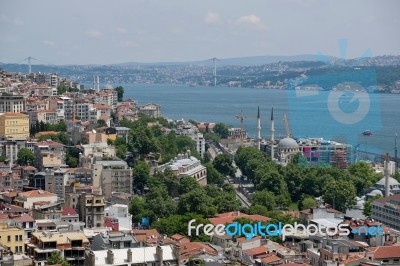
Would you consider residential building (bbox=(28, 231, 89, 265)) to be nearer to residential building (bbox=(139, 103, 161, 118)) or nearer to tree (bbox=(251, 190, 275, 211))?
tree (bbox=(251, 190, 275, 211))

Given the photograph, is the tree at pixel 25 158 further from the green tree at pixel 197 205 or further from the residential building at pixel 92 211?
the residential building at pixel 92 211

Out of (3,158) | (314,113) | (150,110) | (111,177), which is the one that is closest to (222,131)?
(150,110)

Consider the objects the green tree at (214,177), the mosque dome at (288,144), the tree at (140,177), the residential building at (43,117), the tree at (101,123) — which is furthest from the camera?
the mosque dome at (288,144)

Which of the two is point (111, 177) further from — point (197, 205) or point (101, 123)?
point (101, 123)

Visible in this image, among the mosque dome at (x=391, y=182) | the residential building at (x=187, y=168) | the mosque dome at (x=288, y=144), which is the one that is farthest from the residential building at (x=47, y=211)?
the mosque dome at (x=288, y=144)

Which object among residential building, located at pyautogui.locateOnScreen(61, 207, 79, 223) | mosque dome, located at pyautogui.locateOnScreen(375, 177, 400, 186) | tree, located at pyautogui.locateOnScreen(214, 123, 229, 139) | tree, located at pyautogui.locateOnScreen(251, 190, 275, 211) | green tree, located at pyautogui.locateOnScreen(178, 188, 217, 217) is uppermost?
residential building, located at pyautogui.locateOnScreen(61, 207, 79, 223)

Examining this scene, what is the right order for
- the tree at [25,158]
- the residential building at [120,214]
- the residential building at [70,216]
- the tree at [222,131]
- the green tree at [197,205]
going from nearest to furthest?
the residential building at [70,216]
the residential building at [120,214]
the green tree at [197,205]
the tree at [25,158]
the tree at [222,131]

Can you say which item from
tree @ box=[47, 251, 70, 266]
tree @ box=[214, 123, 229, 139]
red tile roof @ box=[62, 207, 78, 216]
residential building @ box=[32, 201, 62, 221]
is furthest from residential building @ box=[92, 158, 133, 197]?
tree @ box=[214, 123, 229, 139]
